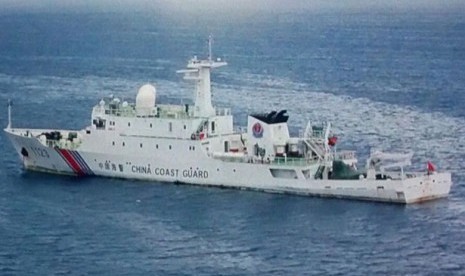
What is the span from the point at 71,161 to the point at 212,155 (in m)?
8.92

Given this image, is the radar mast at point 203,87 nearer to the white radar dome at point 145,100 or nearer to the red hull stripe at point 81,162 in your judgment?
the white radar dome at point 145,100

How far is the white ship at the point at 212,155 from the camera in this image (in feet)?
208

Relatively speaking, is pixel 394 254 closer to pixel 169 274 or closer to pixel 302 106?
pixel 169 274

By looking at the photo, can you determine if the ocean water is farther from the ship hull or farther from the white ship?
the white ship

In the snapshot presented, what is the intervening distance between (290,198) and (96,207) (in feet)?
31.7

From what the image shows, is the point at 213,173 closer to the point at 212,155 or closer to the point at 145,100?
the point at 212,155

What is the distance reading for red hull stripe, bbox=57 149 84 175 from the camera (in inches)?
2800

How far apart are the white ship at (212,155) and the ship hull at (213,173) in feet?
0.17

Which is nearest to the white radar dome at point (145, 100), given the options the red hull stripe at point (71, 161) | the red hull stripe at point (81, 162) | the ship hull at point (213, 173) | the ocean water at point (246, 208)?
the ship hull at point (213, 173)

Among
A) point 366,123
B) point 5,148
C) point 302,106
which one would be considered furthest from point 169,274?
point 302,106

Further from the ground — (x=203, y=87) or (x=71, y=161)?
(x=203, y=87)

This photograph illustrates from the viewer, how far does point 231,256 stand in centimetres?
5400

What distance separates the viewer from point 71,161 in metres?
71.2

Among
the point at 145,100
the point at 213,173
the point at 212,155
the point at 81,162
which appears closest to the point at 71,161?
the point at 81,162
